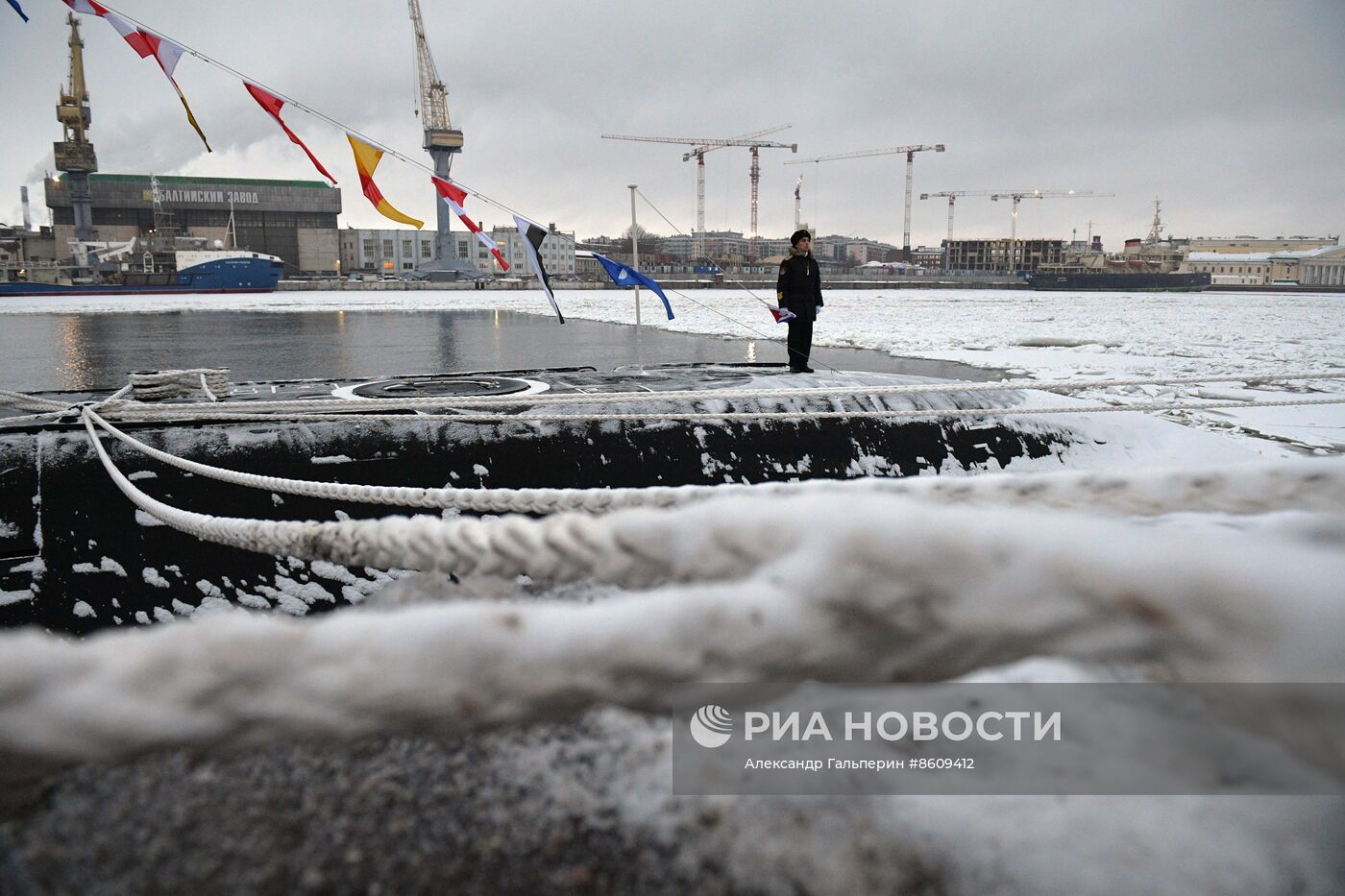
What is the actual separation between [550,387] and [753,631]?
484cm

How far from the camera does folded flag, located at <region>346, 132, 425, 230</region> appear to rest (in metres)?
6.51

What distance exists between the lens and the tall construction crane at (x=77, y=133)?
99.9 ft

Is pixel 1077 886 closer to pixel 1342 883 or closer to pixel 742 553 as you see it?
pixel 1342 883

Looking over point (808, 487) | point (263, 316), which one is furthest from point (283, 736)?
point (263, 316)

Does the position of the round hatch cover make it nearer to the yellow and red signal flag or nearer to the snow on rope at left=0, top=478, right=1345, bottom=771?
the yellow and red signal flag

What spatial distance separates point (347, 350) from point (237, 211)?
82.8 meters

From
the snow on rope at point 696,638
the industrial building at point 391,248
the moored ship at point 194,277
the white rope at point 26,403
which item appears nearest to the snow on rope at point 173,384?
the white rope at point 26,403

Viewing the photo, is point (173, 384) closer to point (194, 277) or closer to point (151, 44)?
point (151, 44)

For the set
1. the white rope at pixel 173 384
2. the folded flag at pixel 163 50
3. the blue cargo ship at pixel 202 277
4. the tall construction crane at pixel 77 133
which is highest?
the tall construction crane at pixel 77 133

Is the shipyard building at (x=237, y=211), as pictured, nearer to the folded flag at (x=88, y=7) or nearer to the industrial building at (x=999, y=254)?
the folded flag at (x=88, y=7)

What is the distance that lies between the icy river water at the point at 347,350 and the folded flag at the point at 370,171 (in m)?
1.50

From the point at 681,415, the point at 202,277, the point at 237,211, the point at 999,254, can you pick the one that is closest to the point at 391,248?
the point at 237,211

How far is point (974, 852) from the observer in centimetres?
73

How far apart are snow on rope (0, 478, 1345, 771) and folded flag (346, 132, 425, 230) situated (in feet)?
19.8
